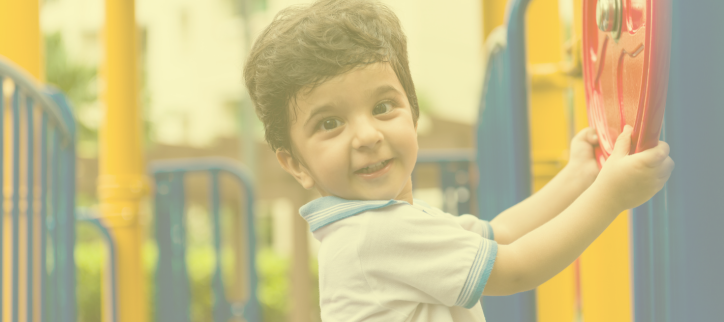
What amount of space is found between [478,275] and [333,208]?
0.84ft

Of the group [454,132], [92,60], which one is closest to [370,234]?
[454,132]

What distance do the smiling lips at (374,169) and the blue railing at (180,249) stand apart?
2.88 metres

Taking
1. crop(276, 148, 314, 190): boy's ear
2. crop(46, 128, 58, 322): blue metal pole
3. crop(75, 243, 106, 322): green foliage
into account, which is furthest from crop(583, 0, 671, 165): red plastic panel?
crop(75, 243, 106, 322): green foliage

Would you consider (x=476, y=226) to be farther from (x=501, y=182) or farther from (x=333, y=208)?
(x=501, y=182)

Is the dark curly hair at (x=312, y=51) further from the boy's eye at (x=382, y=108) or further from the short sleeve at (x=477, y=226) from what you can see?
the short sleeve at (x=477, y=226)

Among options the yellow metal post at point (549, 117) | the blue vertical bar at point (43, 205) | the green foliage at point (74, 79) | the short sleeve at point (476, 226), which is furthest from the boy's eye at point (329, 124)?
the green foliage at point (74, 79)

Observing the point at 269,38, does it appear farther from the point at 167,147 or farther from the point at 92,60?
the point at 92,60

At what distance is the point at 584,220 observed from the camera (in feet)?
2.78

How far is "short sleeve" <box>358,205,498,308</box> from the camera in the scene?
90cm

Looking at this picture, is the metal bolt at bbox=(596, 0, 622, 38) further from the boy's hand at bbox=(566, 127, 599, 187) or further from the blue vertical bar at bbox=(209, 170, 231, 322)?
the blue vertical bar at bbox=(209, 170, 231, 322)

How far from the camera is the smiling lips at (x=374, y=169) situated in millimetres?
993

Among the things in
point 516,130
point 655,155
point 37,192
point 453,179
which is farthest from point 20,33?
point 655,155

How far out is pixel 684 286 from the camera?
62 centimetres

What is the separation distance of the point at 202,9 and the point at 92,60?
14.2ft
